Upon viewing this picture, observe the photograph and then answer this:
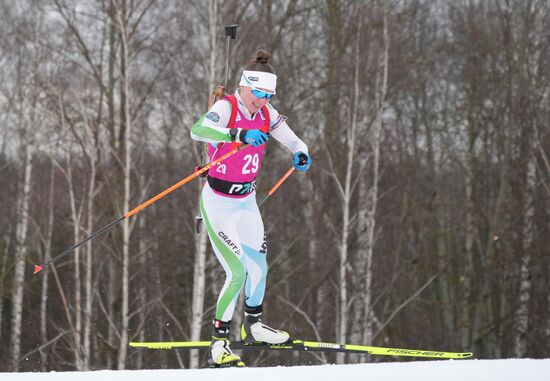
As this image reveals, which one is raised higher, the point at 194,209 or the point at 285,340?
the point at 194,209

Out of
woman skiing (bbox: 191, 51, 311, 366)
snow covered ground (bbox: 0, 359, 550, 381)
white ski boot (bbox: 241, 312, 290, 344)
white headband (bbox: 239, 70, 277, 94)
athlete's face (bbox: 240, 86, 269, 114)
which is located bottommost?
snow covered ground (bbox: 0, 359, 550, 381)

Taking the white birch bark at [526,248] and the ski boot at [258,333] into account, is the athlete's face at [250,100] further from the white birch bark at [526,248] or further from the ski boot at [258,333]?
the white birch bark at [526,248]

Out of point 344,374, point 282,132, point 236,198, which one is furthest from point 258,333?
point 282,132

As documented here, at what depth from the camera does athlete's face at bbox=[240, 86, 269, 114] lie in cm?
541

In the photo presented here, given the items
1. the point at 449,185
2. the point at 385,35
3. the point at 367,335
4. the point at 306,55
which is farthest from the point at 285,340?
the point at 449,185

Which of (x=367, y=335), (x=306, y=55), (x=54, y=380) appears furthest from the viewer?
(x=306, y=55)

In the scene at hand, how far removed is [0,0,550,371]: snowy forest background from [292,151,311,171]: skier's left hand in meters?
6.79

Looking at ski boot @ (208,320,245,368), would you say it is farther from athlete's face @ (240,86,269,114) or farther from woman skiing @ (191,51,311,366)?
athlete's face @ (240,86,269,114)

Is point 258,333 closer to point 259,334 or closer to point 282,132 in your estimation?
point 259,334

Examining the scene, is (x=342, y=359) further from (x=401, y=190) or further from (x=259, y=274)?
(x=259, y=274)

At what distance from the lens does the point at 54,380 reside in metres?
4.52

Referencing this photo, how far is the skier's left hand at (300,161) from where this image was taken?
5586 millimetres

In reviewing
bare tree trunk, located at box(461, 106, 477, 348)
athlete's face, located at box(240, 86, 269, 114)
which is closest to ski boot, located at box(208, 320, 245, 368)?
athlete's face, located at box(240, 86, 269, 114)

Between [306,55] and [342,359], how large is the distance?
287 inches
